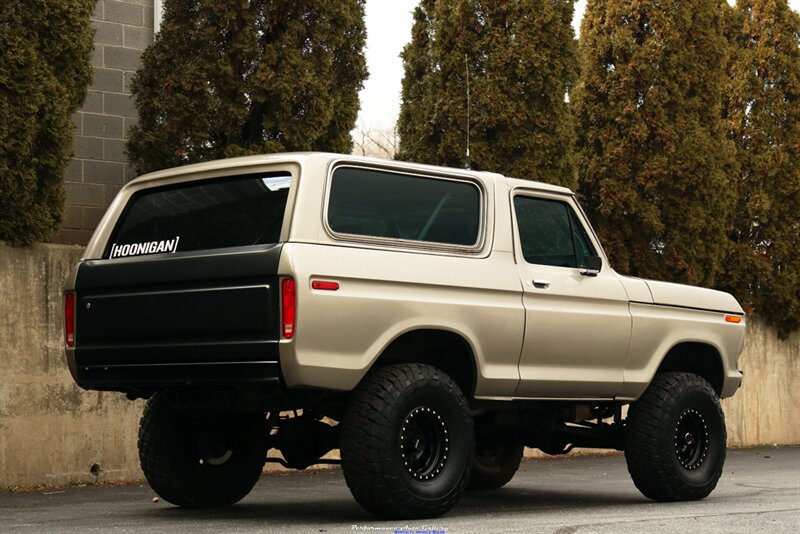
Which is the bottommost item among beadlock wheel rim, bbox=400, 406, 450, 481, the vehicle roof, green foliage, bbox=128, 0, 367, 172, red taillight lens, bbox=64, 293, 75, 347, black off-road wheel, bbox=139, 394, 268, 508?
black off-road wheel, bbox=139, 394, 268, 508

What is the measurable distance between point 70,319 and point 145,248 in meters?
0.69

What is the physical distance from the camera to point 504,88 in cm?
1570

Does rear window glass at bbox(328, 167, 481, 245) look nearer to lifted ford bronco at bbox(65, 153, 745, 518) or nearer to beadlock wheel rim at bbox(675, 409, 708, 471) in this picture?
lifted ford bronco at bbox(65, 153, 745, 518)

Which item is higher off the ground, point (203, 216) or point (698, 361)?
point (203, 216)

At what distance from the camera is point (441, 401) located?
8.06 metres

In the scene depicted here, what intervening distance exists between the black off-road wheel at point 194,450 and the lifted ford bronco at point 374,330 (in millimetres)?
14

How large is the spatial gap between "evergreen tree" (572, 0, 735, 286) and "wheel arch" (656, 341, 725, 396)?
7.51 metres

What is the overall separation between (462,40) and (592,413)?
7.03m

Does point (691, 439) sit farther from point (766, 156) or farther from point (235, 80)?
point (766, 156)

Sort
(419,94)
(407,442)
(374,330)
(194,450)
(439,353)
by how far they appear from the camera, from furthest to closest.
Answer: (419,94) → (194,450) → (439,353) → (407,442) → (374,330)

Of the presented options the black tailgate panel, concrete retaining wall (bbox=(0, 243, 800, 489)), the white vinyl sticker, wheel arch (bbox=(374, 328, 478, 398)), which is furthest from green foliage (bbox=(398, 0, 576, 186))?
the black tailgate panel

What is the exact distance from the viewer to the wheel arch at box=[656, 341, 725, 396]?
10266mm

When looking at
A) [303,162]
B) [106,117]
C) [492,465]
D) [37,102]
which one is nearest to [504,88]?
[106,117]

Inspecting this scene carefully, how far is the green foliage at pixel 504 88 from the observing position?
15672mm
